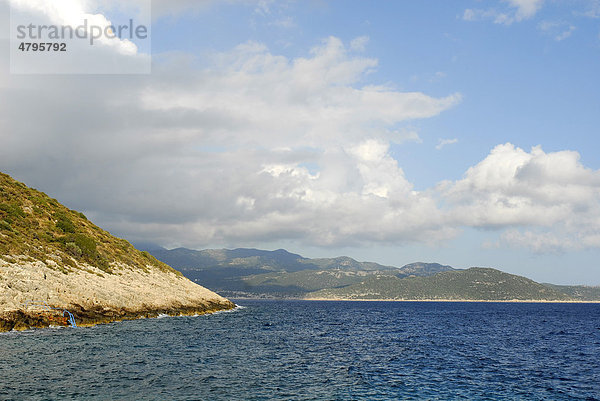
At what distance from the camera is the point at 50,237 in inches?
3169

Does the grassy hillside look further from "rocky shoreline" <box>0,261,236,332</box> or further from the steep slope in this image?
"rocky shoreline" <box>0,261,236,332</box>

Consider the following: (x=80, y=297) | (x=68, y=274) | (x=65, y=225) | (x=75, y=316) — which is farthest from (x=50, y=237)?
(x=75, y=316)

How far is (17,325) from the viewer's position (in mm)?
50438

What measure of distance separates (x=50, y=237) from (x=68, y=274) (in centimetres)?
1678

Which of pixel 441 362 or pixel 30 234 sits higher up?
pixel 30 234

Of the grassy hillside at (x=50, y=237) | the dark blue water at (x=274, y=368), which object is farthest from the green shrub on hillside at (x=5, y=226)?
the dark blue water at (x=274, y=368)

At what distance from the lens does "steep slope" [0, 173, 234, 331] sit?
55656mm

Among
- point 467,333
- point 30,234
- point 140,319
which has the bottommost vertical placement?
point 467,333

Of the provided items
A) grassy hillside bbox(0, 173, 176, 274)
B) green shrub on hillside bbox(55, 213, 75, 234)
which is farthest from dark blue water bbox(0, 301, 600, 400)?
green shrub on hillside bbox(55, 213, 75, 234)

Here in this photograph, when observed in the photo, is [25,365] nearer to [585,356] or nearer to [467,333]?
[585,356]

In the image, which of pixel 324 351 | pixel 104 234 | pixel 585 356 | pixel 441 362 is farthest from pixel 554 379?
pixel 104 234

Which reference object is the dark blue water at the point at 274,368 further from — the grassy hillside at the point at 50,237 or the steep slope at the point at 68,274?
the grassy hillside at the point at 50,237

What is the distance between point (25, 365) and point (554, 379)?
4475 cm

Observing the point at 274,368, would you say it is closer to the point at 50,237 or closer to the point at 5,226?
the point at 5,226
